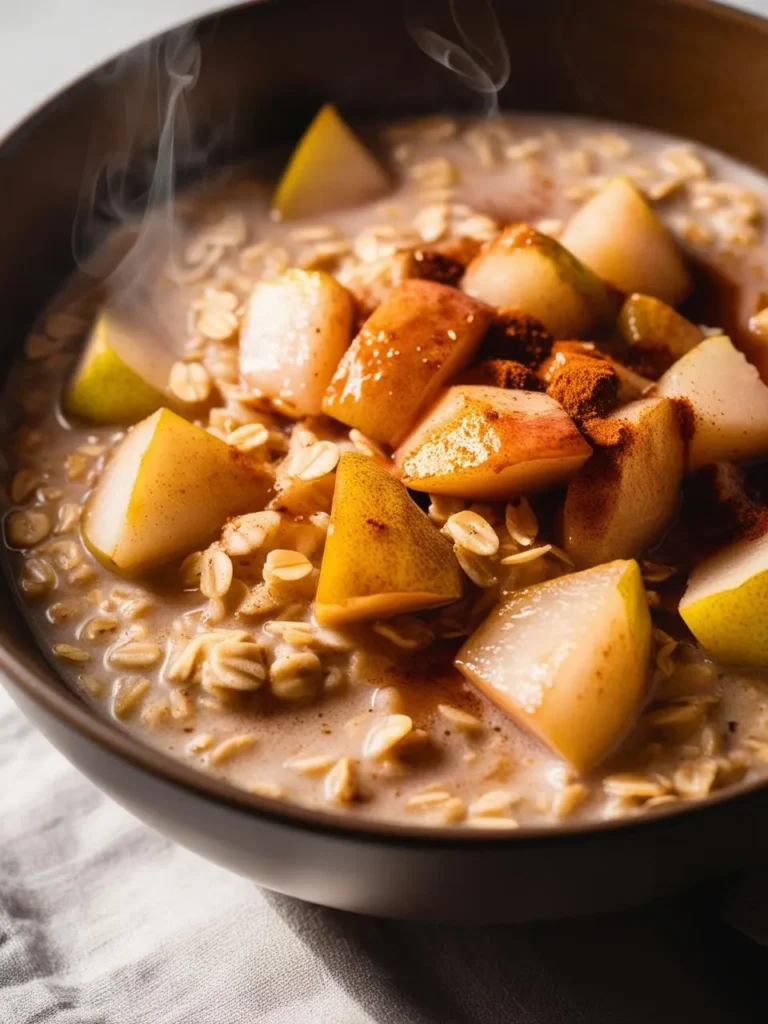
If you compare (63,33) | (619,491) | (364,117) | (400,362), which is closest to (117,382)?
(400,362)

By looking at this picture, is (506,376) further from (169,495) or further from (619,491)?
(169,495)

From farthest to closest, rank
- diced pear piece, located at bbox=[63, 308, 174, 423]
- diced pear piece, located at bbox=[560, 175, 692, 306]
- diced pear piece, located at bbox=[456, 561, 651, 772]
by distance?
diced pear piece, located at bbox=[560, 175, 692, 306], diced pear piece, located at bbox=[63, 308, 174, 423], diced pear piece, located at bbox=[456, 561, 651, 772]

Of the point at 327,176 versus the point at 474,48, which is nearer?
the point at 327,176

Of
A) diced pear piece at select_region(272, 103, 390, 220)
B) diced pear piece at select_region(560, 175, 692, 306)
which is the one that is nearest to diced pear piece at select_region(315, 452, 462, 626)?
diced pear piece at select_region(560, 175, 692, 306)

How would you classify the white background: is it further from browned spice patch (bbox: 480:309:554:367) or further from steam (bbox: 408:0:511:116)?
browned spice patch (bbox: 480:309:554:367)

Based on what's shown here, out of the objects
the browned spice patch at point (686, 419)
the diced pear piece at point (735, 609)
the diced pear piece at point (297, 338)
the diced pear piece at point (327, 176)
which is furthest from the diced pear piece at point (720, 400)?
the diced pear piece at point (327, 176)

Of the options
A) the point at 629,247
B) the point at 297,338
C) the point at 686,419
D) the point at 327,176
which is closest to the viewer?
the point at 686,419
